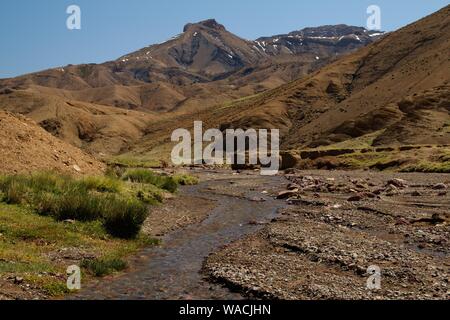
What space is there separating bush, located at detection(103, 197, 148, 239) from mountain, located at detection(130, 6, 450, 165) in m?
56.6

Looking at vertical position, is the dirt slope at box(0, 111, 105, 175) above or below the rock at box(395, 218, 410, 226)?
above

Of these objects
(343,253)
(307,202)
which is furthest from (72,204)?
(307,202)

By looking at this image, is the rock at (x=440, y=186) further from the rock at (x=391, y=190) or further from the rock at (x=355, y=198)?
the rock at (x=355, y=198)

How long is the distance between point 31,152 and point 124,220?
13.6 meters

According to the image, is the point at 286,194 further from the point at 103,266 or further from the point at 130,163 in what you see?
the point at 130,163

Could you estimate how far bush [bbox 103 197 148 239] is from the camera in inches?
834

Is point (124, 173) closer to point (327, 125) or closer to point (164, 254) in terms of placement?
point (164, 254)

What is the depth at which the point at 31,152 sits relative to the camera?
105ft

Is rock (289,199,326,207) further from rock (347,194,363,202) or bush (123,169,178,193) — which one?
bush (123,169,178,193)

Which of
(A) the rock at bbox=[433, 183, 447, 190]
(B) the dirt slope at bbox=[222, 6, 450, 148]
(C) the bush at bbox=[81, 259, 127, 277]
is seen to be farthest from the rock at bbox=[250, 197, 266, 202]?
(B) the dirt slope at bbox=[222, 6, 450, 148]

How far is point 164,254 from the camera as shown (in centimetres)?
1898

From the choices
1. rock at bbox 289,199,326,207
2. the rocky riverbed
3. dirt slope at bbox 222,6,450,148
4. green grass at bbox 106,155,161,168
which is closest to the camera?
the rocky riverbed

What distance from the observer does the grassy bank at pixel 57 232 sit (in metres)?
14.8
